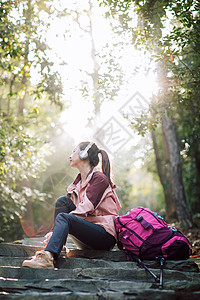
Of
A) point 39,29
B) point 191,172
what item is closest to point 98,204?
point 39,29

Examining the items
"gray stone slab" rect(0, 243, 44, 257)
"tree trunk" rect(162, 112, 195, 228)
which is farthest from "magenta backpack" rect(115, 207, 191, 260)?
"tree trunk" rect(162, 112, 195, 228)

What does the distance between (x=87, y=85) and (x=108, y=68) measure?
1.77ft

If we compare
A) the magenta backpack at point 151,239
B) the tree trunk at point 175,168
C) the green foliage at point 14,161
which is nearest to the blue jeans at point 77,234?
the magenta backpack at point 151,239

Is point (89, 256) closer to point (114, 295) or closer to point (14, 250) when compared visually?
point (14, 250)

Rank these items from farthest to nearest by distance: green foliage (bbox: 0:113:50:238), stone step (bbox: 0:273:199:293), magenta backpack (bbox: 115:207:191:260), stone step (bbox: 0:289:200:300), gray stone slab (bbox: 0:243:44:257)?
green foliage (bbox: 0:113:50:238), gray stone slab (bbox: 0:243:44:257), magenta backpack (bbox: 115:207:191:260), stone step (bbox: 0:273:199:293), stone step (bbox: 0:289:200:300)

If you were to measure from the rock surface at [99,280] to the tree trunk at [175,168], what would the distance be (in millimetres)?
6338

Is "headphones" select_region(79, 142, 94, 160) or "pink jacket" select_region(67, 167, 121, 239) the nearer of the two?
"pink jacket" select_region(67, 167, 121, 239)

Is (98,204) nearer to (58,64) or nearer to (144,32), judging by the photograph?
(144,32)

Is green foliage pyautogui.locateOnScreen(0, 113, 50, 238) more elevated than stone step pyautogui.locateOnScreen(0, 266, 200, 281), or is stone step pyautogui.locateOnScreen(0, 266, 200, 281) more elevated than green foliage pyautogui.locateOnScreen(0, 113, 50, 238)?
green foliage pyautogui.locateOnScreen(0, 113, 50, 238)

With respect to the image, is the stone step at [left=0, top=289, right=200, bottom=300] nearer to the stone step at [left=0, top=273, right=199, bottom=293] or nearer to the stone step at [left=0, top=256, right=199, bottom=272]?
the stone step at [left=0, top=273, right=199, bottom=293]

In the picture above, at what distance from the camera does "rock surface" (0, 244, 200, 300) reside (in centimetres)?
234

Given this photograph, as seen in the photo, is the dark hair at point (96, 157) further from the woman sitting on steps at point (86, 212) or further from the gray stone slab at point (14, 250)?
the gray stone slab at point (14, 250)

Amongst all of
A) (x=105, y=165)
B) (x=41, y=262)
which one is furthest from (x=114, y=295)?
(x=105, y=165)

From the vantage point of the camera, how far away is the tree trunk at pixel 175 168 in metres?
9.51
